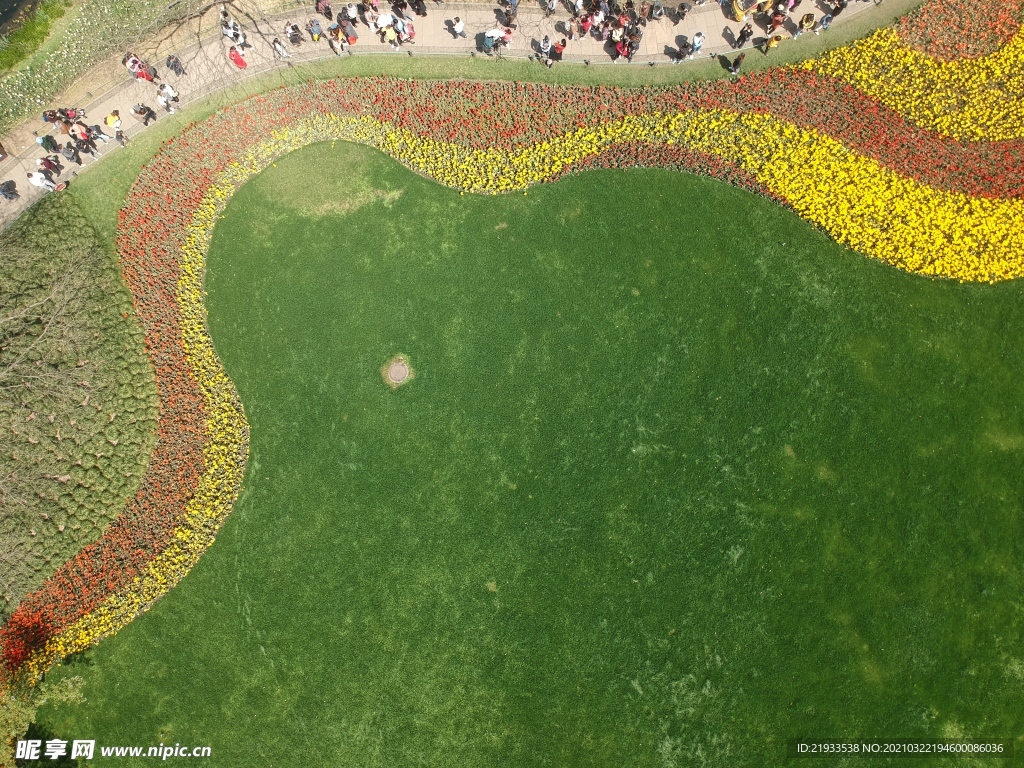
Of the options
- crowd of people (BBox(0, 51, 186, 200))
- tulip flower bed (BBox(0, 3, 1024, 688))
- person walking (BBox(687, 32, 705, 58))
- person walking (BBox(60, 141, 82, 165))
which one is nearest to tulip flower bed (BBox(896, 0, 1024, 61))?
tulip flower bed (BBox(0, 3, 1024, 688))

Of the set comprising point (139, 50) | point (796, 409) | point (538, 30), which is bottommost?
point (796, 409)

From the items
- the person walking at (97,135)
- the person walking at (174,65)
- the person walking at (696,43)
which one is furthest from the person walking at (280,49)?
the person walking at (696,43)

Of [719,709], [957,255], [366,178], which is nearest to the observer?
[719,709]

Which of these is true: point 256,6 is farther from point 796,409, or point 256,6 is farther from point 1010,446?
point 1010,446

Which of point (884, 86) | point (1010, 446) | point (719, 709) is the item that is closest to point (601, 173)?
point (884, 86)

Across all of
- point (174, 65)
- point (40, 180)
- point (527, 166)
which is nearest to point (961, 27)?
point (527, 166)

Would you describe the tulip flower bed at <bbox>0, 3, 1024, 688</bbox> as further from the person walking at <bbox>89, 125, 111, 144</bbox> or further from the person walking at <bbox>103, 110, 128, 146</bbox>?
the person walking at <bbox>89, 125, 111, 144</bbox>

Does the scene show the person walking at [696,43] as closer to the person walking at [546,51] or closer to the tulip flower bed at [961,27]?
the person walking at [546,51]

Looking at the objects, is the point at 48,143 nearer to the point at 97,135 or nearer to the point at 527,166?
the point at 97,135
